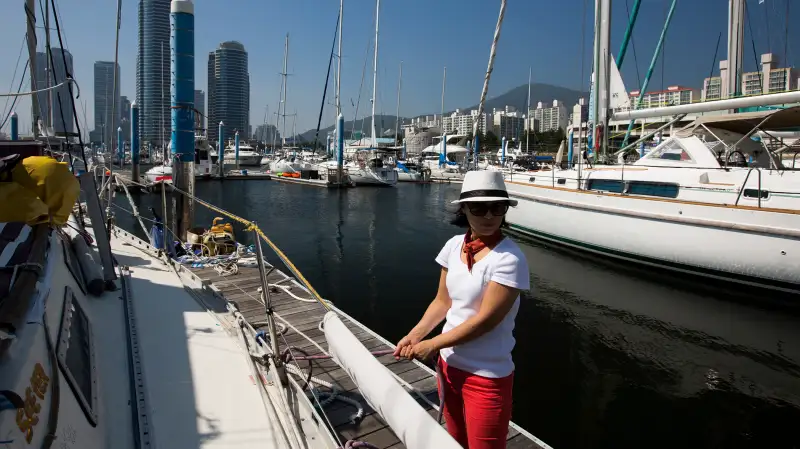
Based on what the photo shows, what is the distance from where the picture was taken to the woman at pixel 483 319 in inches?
82.0

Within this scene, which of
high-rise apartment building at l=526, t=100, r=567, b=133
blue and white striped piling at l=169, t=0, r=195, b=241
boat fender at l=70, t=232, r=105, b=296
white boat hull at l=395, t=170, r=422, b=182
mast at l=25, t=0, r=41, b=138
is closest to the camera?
boat fender at l=70, t=232, r=105, b=296

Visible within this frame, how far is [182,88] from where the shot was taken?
1004 centimetres

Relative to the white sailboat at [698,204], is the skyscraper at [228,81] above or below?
above

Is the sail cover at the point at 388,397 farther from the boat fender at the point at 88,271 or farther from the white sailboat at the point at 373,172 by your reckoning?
the white sailboat at the point at 373,172

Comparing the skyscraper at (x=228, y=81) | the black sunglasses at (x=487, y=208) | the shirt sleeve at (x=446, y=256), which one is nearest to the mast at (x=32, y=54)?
the shirt sleeve at (x=446, y=256)

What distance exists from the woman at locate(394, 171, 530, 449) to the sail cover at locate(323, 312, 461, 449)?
0.19 m

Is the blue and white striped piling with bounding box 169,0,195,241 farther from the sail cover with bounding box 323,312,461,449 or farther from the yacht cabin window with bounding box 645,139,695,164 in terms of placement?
the yacht cabin window with bounding box 645,139,695,164

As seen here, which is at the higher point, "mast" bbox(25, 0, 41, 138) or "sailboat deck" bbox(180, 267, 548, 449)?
"mast" bbox(25, 0, 41, 138)

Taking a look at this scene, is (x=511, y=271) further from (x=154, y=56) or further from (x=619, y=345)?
(x=154, y=56)

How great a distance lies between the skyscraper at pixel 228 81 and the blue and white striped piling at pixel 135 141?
34448 millimetres

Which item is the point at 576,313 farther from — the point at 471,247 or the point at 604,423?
the point at 471,247

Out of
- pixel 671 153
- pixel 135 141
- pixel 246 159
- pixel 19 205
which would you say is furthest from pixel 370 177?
pixel 19 205

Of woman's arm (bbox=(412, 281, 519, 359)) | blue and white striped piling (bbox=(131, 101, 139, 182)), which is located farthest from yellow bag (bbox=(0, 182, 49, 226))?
blue and white striped piling (bbox=(131, 101, 139, 182))

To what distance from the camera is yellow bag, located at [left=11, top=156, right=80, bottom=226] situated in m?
3.46
